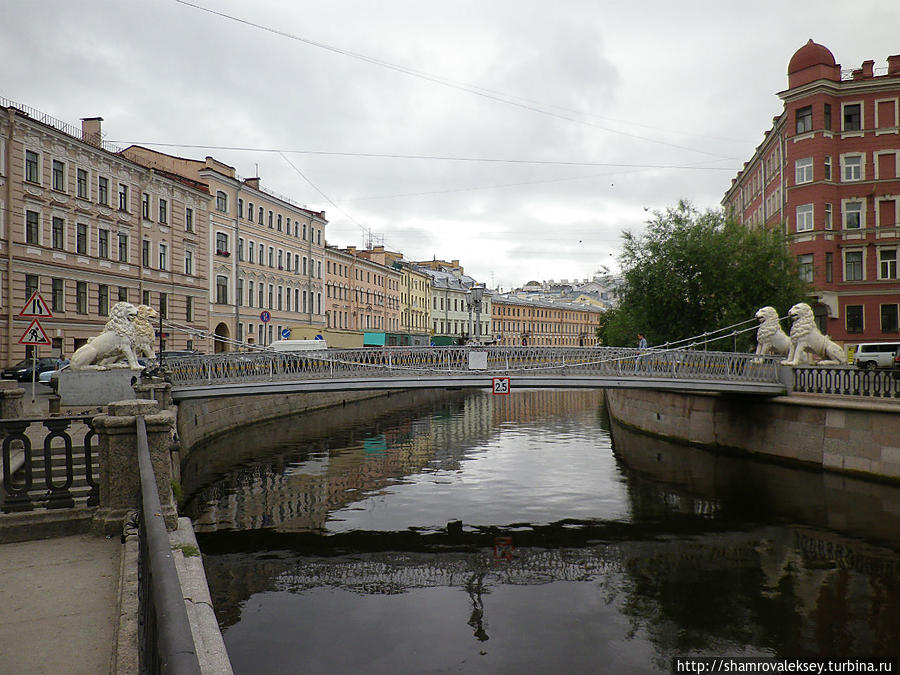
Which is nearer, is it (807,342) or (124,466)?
(124,466)

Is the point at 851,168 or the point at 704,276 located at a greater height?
the point at 851,168

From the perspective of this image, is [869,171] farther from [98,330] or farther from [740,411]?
[98,330]

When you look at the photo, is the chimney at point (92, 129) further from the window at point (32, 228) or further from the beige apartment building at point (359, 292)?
the beige apartment building at point (359, 292)

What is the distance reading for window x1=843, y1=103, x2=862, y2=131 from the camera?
30984 millimetres

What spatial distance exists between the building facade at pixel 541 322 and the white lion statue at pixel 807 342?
69.5 m

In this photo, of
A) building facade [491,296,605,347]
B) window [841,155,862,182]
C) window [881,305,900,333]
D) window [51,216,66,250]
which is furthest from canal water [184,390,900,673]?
building facade [491,296,605,347]

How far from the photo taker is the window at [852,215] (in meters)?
31.6

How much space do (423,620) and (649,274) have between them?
19.5 metres

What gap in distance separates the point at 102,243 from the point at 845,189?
33498 millimetres

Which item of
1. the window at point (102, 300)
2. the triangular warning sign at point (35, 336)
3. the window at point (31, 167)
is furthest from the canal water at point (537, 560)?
the window at point (31, 167)

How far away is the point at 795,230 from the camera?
3184 cm

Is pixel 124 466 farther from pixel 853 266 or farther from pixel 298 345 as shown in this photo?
pixel 853 266

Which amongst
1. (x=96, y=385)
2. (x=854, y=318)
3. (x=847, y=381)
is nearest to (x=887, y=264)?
(x=854, y=318)

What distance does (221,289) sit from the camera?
39000 mm
